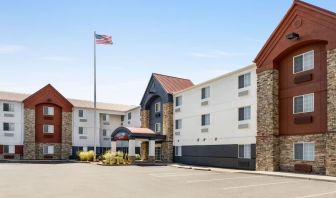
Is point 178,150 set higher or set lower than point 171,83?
lower

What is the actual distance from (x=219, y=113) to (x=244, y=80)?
4.45 m

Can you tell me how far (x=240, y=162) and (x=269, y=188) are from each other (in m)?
13.2

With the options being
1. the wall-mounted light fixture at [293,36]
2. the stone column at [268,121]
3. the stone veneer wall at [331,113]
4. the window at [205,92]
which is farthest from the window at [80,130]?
the stone veneer wall at [331,113]

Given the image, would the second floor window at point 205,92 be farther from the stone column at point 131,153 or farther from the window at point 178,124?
the stone column at point 131,153

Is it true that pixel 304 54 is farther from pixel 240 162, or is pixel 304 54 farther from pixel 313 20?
pixel 240 162

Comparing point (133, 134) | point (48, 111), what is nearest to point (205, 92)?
point (133, 134)

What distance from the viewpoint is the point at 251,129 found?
1093 inches

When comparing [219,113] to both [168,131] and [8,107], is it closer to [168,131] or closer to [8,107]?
[168,131]

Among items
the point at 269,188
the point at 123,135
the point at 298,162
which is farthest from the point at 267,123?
the point at 123,135

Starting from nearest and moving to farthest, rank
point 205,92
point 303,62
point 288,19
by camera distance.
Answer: point 303,62
point 288,19
point 205,92

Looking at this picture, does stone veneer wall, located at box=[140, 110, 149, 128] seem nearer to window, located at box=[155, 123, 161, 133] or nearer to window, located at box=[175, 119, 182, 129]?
window, located at box=[155, 123, 161, 133]

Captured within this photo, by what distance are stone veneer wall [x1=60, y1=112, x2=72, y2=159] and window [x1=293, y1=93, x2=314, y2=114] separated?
Answer: 37917 millimetres

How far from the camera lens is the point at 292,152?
80.3 ft

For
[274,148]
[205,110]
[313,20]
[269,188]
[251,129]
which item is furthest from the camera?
[205,110]
